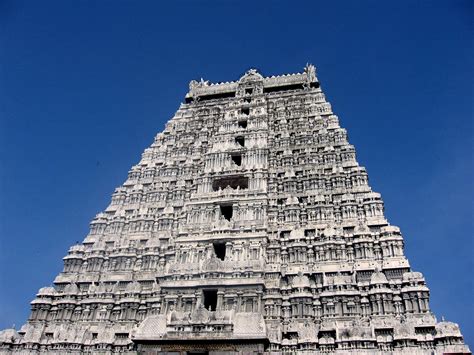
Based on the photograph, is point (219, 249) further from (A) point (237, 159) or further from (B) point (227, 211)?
(A) point (237, 159)

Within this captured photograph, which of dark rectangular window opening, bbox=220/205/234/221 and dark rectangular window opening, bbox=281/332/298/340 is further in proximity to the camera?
dark rectangular window opening, bbox=220/205/234/221

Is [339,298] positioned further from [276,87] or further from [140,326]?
[276,87]

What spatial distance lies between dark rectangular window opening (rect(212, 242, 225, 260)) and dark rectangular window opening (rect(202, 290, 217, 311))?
3.09m

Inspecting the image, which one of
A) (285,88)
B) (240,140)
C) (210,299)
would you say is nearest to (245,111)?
(240,140)

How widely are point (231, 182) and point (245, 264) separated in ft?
26.4

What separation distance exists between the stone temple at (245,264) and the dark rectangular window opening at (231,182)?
0.09m

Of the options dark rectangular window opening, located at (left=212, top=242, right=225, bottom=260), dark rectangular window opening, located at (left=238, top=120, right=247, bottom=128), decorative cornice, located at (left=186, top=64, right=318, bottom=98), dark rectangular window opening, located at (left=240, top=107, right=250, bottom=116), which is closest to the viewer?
dark rectangular window opening, located at (left=212, top=242, right=225, bottom=260)

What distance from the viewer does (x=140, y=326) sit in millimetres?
22938

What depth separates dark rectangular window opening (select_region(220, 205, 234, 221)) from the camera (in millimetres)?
28712

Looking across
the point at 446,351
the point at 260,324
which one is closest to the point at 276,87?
the point at 260,324

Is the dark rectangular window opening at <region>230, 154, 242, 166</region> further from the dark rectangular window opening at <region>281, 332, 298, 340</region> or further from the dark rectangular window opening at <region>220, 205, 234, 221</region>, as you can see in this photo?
the dark rectangular window opening at <region>281, 332, 298, 340</region>

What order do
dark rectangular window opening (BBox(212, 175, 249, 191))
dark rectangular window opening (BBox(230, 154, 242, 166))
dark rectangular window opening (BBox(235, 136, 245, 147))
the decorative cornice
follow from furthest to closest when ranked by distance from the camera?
the decorative cornice
dark rectangular window opening (BBox(235, 136, 245, 147))
dark rectangular window opening (BBox(230, 154, 242, 166))
dark rectangular window opening (BBox(212, 175, 249, 191))

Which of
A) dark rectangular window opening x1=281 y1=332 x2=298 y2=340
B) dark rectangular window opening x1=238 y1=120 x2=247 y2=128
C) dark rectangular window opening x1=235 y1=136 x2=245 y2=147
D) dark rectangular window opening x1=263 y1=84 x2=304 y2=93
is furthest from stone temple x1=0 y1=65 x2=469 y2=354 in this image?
dark rectangular window opening x1=263 y1=84 x2=304 y2=93

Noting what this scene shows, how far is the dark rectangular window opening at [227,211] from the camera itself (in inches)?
1130
